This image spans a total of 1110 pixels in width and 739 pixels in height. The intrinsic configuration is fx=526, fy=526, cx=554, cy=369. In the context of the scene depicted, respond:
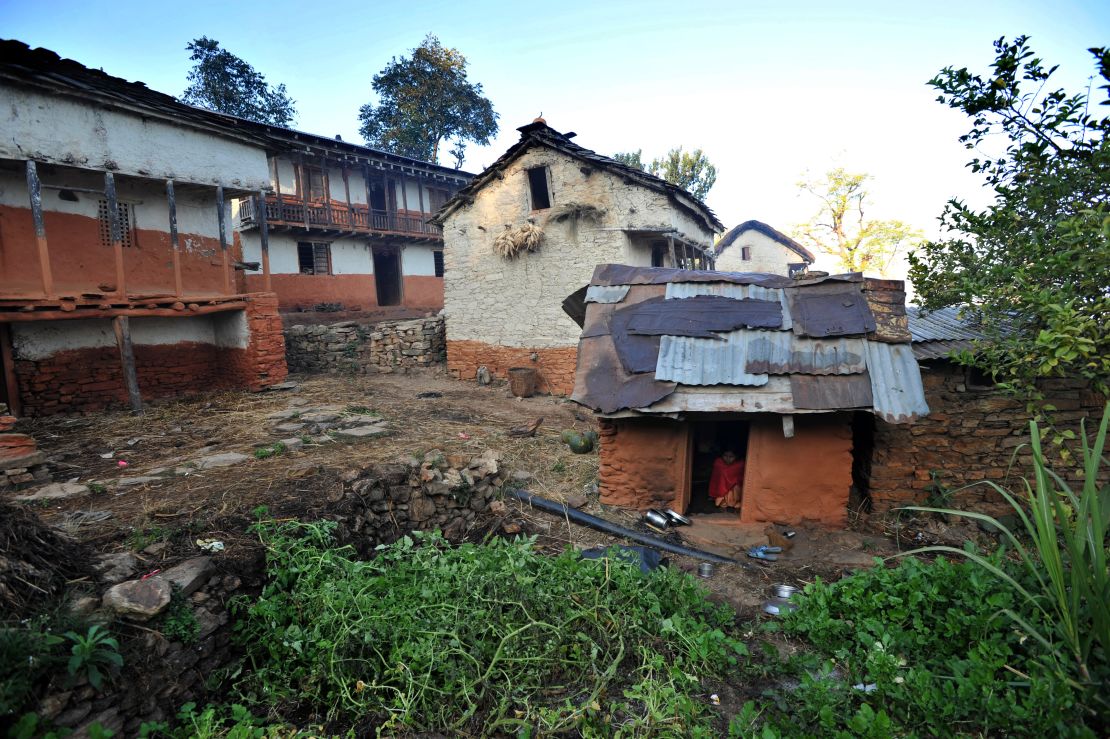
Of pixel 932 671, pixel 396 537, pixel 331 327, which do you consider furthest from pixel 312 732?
pixel 331 327

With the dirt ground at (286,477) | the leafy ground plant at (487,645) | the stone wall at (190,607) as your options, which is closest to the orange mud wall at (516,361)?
the dirt ground at (286,477)

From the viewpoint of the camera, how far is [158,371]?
1097cm

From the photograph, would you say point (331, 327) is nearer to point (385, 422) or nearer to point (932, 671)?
point (385, 422)

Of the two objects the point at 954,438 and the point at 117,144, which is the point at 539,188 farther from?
the point at 954,438

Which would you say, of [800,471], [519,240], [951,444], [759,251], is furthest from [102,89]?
[759,251]

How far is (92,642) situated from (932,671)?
15.9 feet

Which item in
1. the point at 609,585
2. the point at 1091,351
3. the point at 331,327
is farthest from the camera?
the point at 331,327

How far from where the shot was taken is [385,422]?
8.91 metres

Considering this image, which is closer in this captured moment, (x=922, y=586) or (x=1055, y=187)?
(x=922, y=586)

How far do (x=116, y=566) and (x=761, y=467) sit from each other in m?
6.33

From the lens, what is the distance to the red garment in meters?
7.23

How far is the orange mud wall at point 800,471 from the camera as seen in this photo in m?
6.27

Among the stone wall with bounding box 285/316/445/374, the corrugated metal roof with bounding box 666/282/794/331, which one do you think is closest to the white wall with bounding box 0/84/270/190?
the stone wall with bounding box 285/316/445/374

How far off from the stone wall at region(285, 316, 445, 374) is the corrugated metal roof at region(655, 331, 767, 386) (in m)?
10.6
